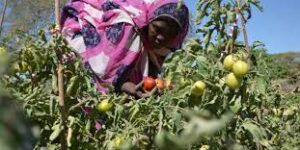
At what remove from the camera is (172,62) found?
5.07 ft

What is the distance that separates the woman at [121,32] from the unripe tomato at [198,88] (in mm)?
1031

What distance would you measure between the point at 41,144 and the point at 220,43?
60cm

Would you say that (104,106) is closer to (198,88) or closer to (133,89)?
(198,88)

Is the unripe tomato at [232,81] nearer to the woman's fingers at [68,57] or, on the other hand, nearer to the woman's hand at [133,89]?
the woman's fingers at [68,57]

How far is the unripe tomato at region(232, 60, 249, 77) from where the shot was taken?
54.1 inches

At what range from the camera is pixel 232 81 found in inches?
55.0

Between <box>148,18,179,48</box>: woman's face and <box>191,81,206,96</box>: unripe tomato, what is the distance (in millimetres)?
1111

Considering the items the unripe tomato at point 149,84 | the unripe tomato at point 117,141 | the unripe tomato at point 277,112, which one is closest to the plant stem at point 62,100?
the unripe tomato at point 117,141

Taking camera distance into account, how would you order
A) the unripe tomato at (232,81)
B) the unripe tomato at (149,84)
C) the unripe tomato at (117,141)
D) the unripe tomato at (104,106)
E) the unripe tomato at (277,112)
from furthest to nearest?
the unripe tomato at (277,112)
the unripe tomato at (149,84)
the unripe tomato at (104,106)
the unripe tomato at (232,81)
the unripe tomato at (117,141)

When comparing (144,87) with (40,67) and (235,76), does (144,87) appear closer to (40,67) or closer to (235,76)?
(40,67)

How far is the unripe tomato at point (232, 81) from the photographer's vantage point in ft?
4.59

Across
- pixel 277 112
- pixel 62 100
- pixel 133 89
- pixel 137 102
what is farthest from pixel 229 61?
pixel 277 112

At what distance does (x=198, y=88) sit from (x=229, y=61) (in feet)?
0.37

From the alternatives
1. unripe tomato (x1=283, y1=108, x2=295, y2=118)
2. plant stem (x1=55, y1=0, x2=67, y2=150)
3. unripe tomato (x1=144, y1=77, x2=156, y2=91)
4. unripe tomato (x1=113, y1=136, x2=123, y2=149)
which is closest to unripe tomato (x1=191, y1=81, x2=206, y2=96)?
unripe tomato (x1=113, y1=136, x2=123, y2=149)
